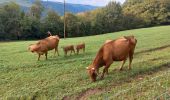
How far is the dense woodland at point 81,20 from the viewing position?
61.0m

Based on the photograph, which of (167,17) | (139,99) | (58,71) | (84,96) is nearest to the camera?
(139,99)

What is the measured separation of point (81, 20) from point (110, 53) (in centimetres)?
5099

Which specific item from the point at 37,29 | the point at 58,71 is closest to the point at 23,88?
the point at 58,71

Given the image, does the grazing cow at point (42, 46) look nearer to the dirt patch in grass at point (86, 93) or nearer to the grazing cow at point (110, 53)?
the grazing cow at point (110, 53)

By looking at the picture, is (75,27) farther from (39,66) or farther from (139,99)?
(139,99)

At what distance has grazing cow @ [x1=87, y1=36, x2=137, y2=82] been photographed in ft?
48.0

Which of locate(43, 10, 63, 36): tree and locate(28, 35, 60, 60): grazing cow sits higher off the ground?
locate(28, 35, 60, 60): grazing cow

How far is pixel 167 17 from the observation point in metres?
71.9

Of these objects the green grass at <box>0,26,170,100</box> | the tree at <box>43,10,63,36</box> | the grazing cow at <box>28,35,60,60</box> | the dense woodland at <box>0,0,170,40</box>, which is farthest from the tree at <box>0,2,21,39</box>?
the green grass at <box>0,26,170,100</box>

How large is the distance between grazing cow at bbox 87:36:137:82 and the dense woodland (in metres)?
45.8

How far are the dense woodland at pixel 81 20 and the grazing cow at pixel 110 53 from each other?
150ft

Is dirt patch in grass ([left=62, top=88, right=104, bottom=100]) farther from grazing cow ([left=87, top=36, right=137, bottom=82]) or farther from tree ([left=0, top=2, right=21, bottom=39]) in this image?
tree ([left=0, top=2, right=21, bottom=39])

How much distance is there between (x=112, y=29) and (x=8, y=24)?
61.7 ft

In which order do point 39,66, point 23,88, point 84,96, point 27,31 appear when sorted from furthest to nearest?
1. point 27,31
2. point 39,66
3. point 23,88
4. point 84,96
